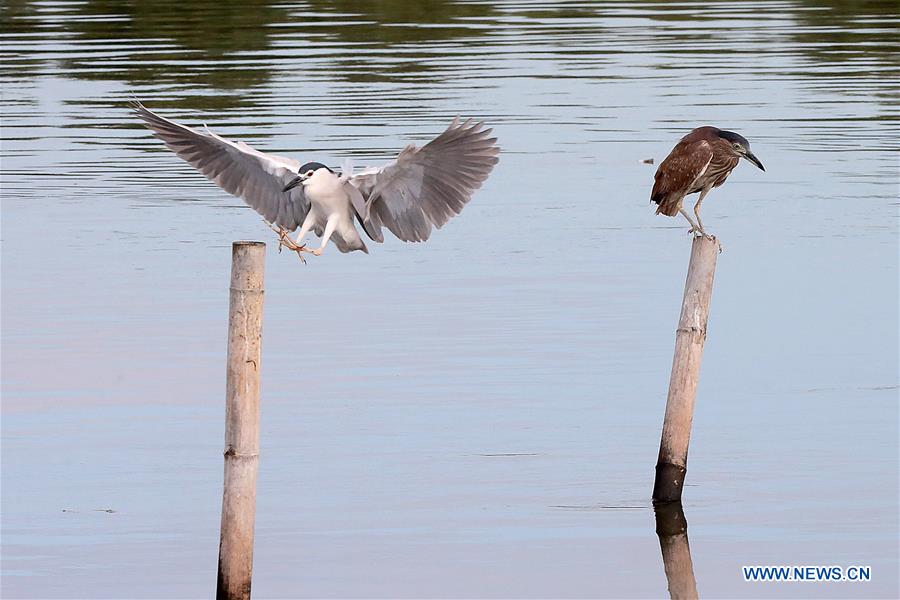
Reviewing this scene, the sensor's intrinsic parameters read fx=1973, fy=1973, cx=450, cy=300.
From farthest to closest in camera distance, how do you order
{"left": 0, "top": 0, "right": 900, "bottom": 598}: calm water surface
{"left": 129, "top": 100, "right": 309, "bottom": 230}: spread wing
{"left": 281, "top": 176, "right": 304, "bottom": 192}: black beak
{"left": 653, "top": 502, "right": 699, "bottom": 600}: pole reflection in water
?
{"left": 129, "top": 100, "right": 309, "bottom": 230}: spread wing → {"left": 281, "top": 176, "right": 304, "bottom": 192}: black beak → {"left": 0, "top": 0, "right": 900, "bottom": 598}: calm water surface → {"left": 653, "top": 502, "right": 699, "bottom": 600}: pole reflection in water

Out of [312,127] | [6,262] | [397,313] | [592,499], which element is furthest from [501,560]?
[312,127]

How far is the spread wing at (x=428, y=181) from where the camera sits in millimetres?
9977

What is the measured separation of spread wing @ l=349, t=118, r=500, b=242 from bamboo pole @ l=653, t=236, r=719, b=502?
56.5 inches

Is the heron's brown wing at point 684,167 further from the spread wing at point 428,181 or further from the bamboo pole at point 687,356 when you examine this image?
the bamboo pole at point 687,356

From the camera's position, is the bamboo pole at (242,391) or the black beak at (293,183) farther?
the black beak at (293,183)

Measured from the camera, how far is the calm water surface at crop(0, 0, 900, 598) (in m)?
8.80

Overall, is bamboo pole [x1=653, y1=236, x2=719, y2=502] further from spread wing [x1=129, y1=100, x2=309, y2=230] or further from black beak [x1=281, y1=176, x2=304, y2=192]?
spread wing [x1=129, y1=100, x2=309, y2=230]

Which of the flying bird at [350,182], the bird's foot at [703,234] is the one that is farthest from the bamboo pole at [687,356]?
the flying bird at [350,182]

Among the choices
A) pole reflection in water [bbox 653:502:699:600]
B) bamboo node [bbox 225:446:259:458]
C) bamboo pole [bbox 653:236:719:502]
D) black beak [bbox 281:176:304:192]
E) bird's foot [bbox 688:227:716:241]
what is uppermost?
black beak [bbox 281:176:304:192]

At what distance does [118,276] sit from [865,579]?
768cm

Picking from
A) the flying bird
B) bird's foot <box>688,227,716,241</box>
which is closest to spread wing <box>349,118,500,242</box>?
the flying bird

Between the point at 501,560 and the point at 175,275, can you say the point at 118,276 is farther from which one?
the point at 501,560

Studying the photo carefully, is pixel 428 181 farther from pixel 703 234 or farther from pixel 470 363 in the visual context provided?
pixel 470 363

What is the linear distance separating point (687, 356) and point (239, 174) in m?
2.92
